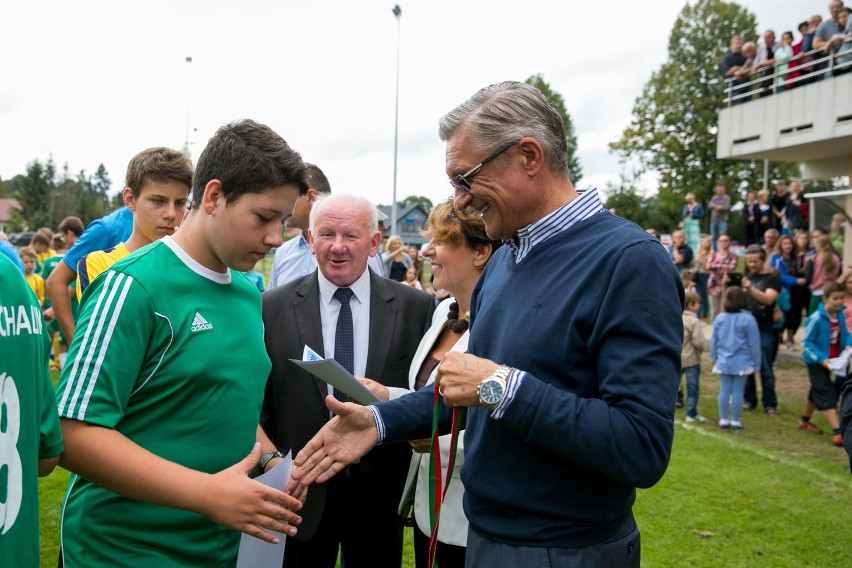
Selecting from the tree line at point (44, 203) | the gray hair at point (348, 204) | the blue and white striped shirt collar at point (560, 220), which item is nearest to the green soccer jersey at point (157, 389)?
the blue and white striped shirt collar at point (560, 220)

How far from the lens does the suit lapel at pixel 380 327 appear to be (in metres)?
3.46

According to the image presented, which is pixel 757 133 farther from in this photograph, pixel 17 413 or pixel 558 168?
pixel 17 413

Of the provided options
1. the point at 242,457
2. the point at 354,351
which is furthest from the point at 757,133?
the point at 242,457

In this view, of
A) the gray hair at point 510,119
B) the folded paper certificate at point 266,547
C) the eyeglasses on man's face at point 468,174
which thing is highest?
the gray hair at point 510,119

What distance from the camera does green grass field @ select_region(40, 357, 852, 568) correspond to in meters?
5.20

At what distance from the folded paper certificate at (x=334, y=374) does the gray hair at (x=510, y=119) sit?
0.84 m

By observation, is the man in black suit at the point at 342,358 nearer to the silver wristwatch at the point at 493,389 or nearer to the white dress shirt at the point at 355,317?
the white dress shirt at the point at 355,317

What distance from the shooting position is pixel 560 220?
6.82 ft

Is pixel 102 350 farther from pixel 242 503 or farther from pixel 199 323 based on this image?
pixel 242 503

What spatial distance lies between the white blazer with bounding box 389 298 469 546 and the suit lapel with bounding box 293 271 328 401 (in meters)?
0.47

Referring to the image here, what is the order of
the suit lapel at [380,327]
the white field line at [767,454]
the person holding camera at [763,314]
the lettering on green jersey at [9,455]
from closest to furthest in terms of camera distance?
the lettering on green jersey at [9,455], the suit lapel at [380,327], the white field line at [767,454], the person holding camera at [763,314]

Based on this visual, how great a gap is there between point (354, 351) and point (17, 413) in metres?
1.99

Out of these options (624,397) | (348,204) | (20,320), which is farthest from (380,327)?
(20,320)

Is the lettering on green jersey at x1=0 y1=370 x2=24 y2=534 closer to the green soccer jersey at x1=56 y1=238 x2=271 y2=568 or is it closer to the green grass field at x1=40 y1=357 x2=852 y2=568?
the green soccer jersey at x1=56 y1=238 x2=271 y2=568
